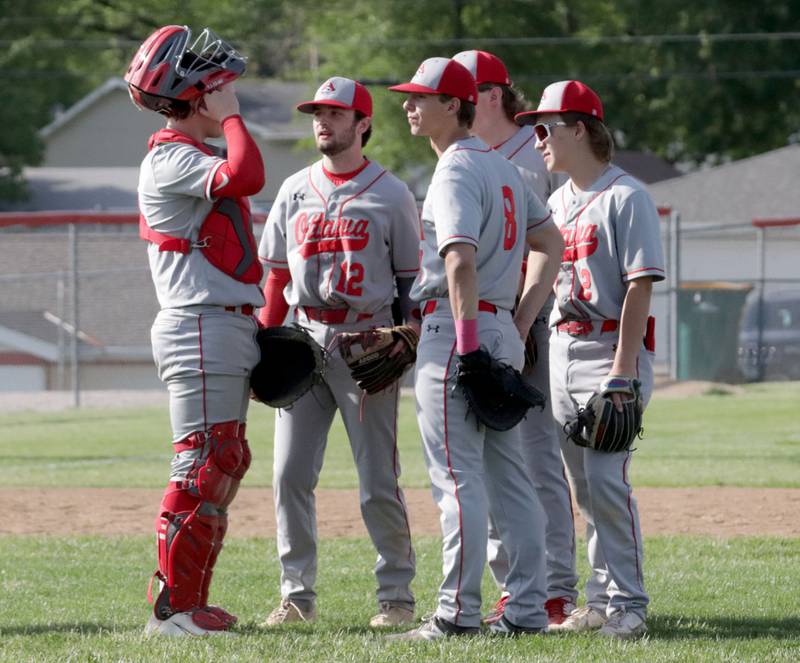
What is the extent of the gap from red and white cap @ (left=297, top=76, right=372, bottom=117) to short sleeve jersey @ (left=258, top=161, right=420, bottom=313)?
0.85ft

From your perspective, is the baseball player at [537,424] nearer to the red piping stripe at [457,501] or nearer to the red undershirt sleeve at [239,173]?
the red piping stripe at [457,501]

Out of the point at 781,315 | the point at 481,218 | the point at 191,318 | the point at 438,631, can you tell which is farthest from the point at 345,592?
the point at 781,315

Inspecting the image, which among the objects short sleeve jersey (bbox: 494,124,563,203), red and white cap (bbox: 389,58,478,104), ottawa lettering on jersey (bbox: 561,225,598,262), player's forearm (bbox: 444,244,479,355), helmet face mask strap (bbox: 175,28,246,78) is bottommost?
player's forearm (bbox: 444,244,479,355)

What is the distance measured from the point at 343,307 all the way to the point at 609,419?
1299 millimetres

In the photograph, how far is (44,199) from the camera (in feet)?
128

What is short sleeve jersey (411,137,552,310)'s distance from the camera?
4.79 m

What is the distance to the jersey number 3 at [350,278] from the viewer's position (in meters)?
5.52

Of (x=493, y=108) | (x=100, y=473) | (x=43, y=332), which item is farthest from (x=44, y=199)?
(x=493, y=108)

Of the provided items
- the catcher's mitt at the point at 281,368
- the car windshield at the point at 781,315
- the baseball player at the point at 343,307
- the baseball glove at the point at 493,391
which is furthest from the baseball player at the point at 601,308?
the car windshield at the point at 781,315

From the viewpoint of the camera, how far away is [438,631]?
15.9 ft

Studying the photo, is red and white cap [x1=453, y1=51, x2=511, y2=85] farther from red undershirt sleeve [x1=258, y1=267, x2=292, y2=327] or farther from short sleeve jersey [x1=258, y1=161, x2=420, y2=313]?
red undershirt sleeve [x1=258, y1=267, x2=292, y2=327]

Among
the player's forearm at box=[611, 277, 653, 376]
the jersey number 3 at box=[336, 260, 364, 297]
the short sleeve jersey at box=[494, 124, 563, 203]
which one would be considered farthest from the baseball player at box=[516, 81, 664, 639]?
Result: the jersey number 3 at box=[336, 260, 364, 297]

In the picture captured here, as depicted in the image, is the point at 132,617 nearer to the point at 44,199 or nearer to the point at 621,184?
the point at 621,184

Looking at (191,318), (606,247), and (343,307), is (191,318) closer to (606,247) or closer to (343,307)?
(343,307)
